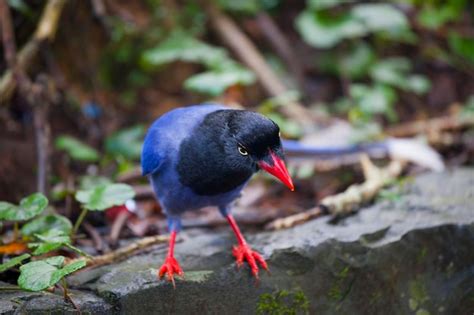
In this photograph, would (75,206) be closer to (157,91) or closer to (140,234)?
(140,234)

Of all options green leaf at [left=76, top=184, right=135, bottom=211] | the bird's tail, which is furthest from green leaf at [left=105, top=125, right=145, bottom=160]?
green leaf at [left=76, top=184, right=135, bottom=211]

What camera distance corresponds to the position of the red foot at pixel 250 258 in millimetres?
2998

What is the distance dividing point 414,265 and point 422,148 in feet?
5.95

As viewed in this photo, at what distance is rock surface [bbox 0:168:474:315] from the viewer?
2.75 metres

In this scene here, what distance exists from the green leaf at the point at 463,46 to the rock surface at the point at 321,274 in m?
3.55

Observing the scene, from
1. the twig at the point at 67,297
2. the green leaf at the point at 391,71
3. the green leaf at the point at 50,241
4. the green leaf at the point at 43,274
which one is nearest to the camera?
the green leaf at the point at 43,274

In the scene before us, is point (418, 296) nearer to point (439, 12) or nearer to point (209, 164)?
point (209, 164)

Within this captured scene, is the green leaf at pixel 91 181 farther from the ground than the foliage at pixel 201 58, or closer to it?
closer to it

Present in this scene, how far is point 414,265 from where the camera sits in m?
3.32

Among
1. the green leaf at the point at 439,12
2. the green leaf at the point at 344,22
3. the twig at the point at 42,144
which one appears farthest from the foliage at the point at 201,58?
the green leaf at the point at 439,12

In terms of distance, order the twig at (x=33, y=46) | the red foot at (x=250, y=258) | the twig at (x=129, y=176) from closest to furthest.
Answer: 1. the red foot at (x=250, y=258)
2. the twig at (x=33, y=46)
3. the twig at (x=129, y=176)

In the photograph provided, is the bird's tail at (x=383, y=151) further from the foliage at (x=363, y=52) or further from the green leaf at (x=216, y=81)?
the green leaf at (x=216, y=81)

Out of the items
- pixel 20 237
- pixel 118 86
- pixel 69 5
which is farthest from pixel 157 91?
pixel 20 237

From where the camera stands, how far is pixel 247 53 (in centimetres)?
628
